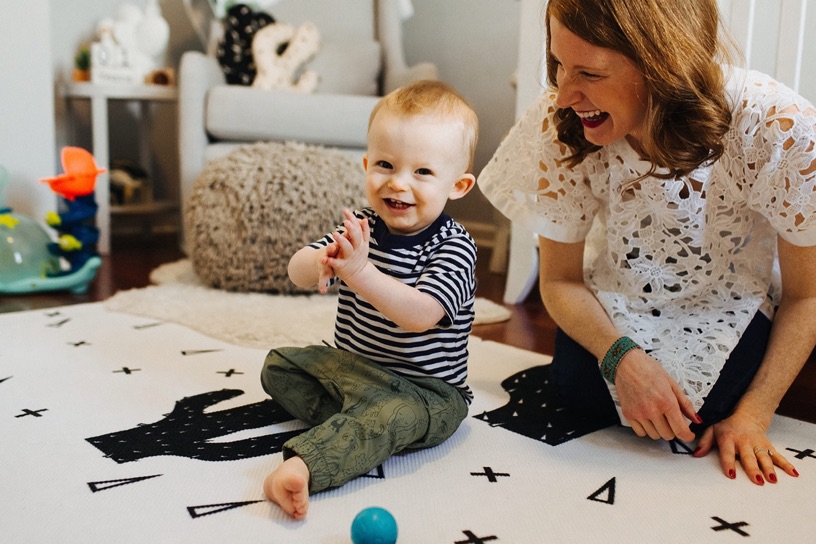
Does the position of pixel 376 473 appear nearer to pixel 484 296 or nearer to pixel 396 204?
pixel 396 204

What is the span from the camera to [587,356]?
1014 millimetres

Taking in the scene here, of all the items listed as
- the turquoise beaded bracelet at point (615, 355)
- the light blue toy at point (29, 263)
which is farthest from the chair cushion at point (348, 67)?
the turquoise beaded bracelet at point (615, 355)

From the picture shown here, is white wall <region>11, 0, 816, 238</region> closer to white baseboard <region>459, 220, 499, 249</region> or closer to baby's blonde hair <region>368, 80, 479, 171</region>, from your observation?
white baseboard <region>459, 220, 499, 249</region>

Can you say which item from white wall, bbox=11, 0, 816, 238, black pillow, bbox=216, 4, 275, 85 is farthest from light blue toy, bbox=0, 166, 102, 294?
black pillow, bbox=216, 4, 275, 85

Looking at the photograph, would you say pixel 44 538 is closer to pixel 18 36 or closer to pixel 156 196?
pixel 18 36

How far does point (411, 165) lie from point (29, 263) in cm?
120

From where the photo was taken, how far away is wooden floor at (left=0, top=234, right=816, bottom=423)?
3.85 feet

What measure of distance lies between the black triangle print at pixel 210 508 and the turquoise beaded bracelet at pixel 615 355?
43 cm

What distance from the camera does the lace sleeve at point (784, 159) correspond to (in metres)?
0.85

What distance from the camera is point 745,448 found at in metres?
0.87

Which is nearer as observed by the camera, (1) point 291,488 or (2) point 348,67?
(1) point 291,488

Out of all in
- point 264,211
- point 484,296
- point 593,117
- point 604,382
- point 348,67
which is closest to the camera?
point 593,117

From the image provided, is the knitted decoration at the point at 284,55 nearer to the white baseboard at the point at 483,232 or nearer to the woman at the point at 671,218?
the white baseboard at the point at 483,232

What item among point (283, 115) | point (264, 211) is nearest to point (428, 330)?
point (264, 211)
